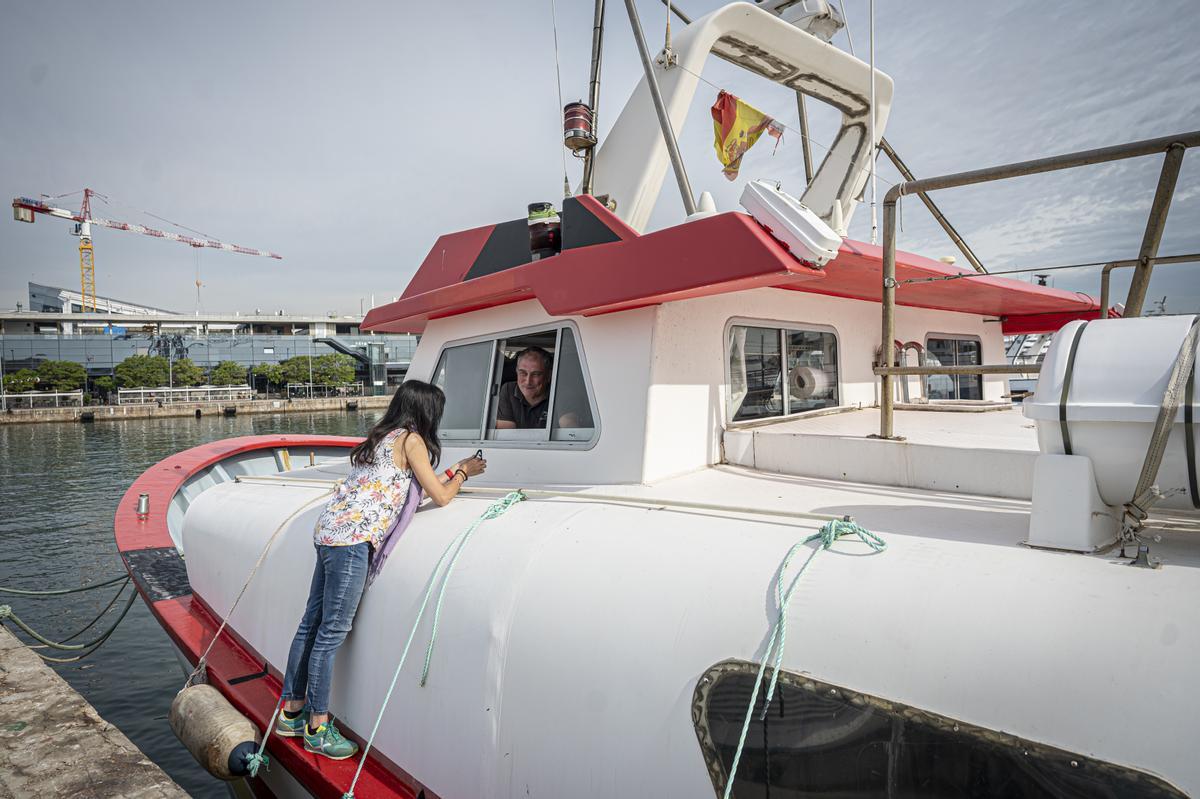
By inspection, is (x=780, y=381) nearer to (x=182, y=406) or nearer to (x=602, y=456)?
(x=602, y=456)

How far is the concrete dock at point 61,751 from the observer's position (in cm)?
307

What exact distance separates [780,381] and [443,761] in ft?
10.2

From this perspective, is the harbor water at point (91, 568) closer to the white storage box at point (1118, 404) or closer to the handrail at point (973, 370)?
the handrail at point (973, 370)

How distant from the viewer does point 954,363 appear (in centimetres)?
671

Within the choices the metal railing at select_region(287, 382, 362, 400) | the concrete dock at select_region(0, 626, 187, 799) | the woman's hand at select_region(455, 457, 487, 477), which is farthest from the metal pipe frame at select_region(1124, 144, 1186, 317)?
the metal railing at select_region(287, 382, 362, 400)

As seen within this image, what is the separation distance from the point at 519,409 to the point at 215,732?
2327 millimetres

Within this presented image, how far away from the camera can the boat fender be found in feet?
9.80

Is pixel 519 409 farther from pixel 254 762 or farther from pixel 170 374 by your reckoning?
pixel 170 374

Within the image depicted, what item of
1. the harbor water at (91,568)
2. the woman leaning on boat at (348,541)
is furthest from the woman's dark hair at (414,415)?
the harbor water at (91,568)

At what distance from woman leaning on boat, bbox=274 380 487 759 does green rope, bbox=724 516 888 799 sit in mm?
1742

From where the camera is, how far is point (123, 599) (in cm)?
945

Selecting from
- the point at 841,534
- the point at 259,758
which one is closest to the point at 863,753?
the point at 841,534

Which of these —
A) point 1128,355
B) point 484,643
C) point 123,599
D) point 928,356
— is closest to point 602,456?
point 484,643

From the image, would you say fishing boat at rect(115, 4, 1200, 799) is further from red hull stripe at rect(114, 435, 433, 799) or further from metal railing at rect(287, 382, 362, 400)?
metal railing at rect(287, 382, 362, 400)
